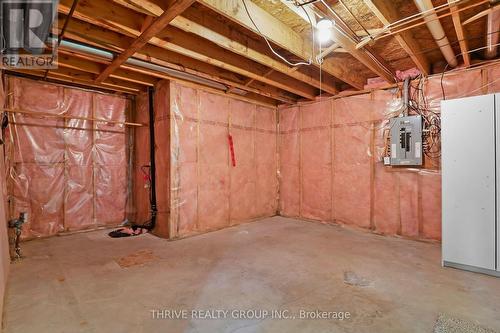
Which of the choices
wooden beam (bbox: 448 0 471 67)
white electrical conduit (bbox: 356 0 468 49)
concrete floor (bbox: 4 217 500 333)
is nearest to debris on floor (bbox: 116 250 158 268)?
concrete floor (bbox: 4 217 500 333)

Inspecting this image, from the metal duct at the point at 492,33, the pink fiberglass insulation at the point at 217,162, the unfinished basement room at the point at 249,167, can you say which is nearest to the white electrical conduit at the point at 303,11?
the unfinished basement room at the point at 249,167

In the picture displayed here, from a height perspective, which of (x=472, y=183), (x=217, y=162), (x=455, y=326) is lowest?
(x=455, y=326)

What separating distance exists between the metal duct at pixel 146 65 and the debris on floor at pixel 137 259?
2.32 meters

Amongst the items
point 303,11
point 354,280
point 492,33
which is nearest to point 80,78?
point 303,11

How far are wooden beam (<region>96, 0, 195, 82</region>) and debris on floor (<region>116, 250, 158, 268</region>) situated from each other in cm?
229

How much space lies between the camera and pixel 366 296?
7.06 feet

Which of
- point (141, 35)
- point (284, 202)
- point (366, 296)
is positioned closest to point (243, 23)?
point (141, 35)

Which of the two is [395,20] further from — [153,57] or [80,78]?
[80,78]

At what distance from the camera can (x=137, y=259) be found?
9.75 ft

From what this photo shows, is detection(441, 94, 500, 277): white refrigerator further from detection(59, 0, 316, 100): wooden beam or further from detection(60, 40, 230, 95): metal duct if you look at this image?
detection(60, 40, 230, 95): metal duct

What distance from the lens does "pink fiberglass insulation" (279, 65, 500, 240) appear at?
12.0 feet

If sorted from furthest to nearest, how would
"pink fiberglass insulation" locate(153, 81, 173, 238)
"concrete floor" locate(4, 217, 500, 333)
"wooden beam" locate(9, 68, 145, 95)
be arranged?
"pink fiberglass insulation" locate(153, 81, 173, 238)
"wooden beam" locate(9, 68, 145, 95)
"concrete floor" locate(4, 217, 500, 333)

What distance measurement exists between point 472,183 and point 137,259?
3.77 metres

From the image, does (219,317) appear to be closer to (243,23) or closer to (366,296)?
(366,296)
